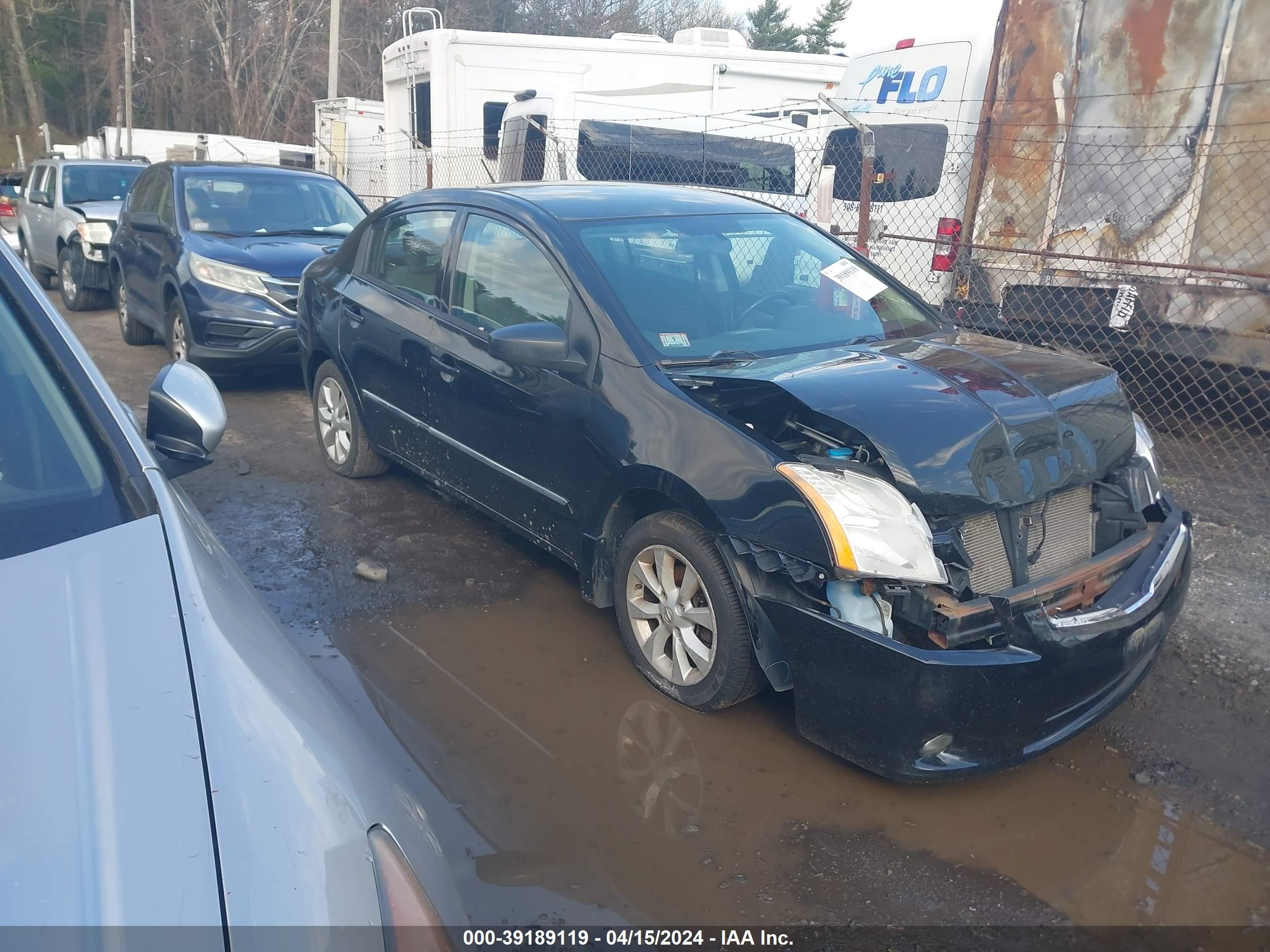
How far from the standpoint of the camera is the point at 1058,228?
Answer: 7730 millimetres

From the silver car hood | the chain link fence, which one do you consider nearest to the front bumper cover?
the silver car hood

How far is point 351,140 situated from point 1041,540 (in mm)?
16960

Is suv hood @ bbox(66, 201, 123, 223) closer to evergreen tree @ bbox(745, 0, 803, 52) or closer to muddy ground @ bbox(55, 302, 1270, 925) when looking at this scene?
muddy ground @ bbox(55, 302, 1270, 925)

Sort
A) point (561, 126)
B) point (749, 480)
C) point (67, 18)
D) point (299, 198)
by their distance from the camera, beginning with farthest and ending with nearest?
point (67, 18)
point (561, 126)
point (299, 198)
point (749, 480)

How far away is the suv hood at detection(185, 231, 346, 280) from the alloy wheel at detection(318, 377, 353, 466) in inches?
83.2

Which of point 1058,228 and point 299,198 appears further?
point 299,198

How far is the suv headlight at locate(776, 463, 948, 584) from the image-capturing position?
9.58 ft

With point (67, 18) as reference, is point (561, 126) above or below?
below

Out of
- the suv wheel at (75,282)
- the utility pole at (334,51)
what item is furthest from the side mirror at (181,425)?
the utility pole at (334,51)

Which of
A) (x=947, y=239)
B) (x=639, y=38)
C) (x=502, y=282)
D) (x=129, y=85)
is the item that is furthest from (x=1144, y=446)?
(x=129, y=85)

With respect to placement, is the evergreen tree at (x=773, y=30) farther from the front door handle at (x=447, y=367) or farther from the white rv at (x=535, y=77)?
the front door handle at (x=447, y=367)

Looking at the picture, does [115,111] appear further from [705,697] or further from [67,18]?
[705,697]

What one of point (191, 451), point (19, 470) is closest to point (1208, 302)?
point (191, 451)

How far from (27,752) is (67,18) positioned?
5689cm
